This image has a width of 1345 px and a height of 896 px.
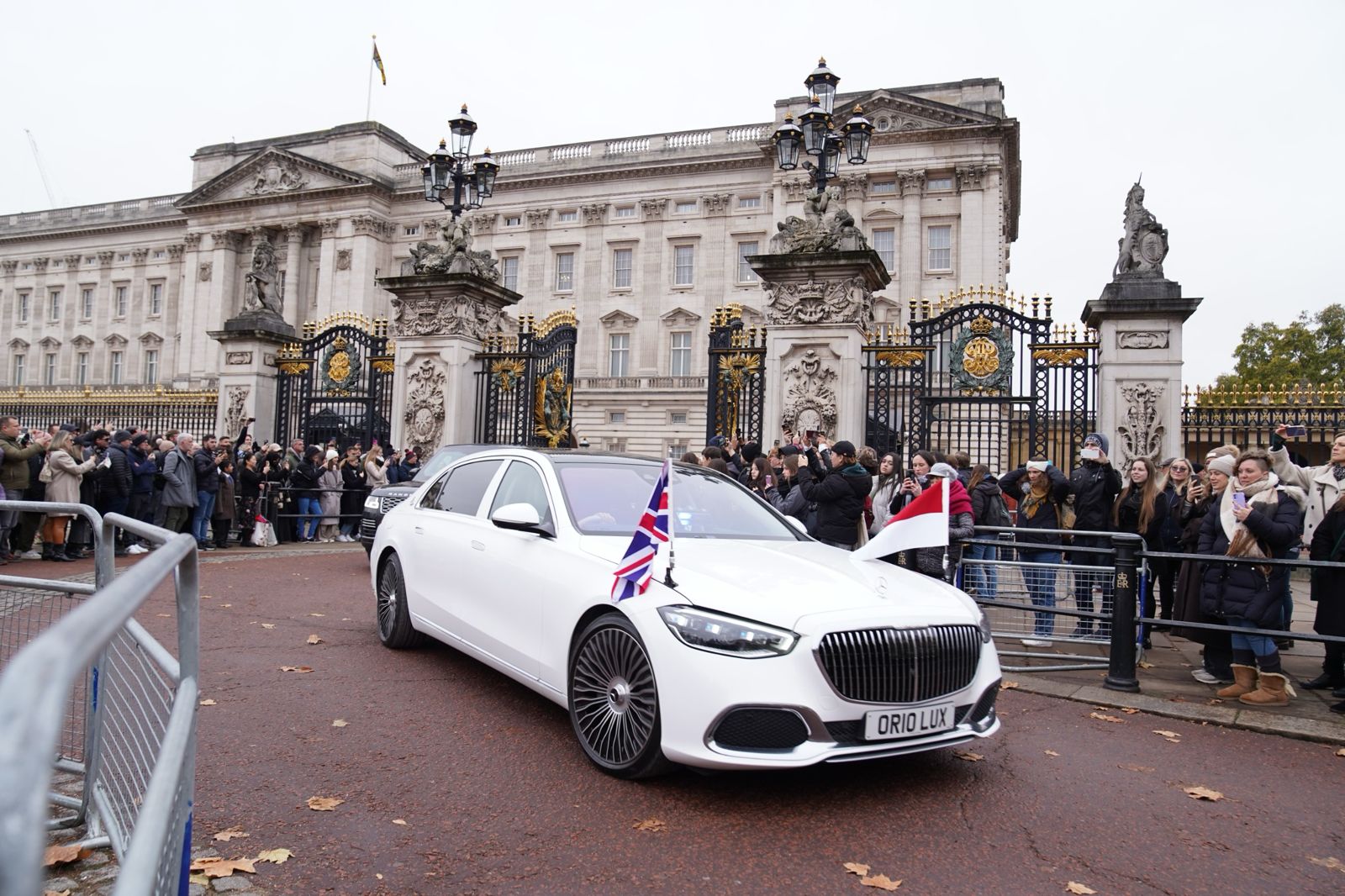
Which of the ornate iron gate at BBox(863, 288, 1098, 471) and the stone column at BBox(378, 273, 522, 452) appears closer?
the ornate iron gate at BBox(863, 288, 1098, 471)

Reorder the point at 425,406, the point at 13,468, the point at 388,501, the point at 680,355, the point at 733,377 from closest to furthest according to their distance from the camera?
the point at 388,501 < the point at 13,468 < the point at 733,377 < the point at 425,406 < the point at 680,355

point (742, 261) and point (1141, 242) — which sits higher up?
point (742, 261)

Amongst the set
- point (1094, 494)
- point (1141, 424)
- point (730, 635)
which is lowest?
point (730, 635)

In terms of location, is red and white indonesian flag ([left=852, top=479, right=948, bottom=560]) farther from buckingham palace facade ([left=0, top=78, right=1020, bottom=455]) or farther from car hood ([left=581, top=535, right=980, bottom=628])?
buckingham palace facade ([left=0, top=78, right=1020, bottom=455])

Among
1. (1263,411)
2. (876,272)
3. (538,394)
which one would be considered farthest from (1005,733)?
(538,394)

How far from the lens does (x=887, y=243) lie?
4431 centimetres

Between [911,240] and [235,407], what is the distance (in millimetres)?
33386

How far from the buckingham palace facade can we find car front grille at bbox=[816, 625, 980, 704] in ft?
126

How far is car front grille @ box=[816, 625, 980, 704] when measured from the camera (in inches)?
163

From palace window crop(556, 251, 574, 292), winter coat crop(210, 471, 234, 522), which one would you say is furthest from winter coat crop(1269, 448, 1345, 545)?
palace window crop(556, 251, 574, 292)

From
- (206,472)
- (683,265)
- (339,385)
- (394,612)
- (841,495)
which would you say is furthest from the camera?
(683,265)

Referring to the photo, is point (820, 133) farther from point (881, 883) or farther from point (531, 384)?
point (881, 883)

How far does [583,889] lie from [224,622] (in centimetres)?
598

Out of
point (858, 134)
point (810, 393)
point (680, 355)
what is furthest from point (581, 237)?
point (810, 393)
